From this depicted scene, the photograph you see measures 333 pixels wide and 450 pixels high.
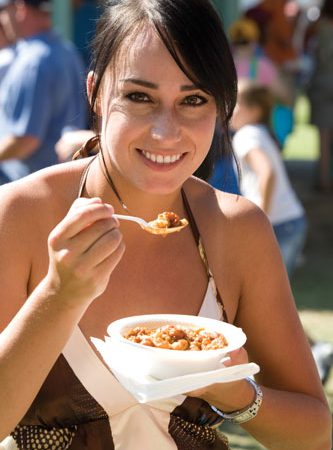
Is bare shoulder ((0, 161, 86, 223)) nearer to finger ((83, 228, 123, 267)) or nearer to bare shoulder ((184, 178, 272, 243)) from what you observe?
bare shoulder ((184, 178, 272, 243))

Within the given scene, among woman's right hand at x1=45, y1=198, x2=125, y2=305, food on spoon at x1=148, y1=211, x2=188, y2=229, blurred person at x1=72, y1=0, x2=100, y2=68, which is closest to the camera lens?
woman's right hand at x1=45, y1=198, x2=125, y2=305

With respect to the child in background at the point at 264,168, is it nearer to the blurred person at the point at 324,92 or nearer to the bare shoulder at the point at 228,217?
the bare shoulder at the point at 228,217

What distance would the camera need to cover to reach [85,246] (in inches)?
65.7

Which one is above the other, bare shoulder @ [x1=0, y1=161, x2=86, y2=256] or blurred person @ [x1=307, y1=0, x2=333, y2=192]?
bare shoulder @ [x1=0, y1=161, x2=86, y2=256]

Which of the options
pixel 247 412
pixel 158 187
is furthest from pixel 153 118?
pixel 247 412

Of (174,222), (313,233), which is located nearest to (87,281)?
(174,222)

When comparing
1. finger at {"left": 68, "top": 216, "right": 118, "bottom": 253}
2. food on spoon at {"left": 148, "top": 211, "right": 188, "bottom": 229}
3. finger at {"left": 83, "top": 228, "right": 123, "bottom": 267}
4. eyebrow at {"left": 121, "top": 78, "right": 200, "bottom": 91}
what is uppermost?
eyebrow at {"left": 121, "top": 78, "right": 200, "bottom": 91}

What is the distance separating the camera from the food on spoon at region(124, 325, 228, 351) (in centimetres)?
187

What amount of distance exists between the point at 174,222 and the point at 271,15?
938 cm

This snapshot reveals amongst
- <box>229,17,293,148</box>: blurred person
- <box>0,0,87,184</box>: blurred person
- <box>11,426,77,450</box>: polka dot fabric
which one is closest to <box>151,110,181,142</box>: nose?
<box>11,426,77,450</box>: polka dot fabric

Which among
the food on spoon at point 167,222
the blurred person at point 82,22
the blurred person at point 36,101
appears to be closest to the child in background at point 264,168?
the blurred person at point 36,101

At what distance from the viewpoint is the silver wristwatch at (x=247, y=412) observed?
2.13 meters

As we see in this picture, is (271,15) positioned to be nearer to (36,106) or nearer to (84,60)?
(84,60)

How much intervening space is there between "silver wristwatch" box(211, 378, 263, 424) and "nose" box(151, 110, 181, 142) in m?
0.55
